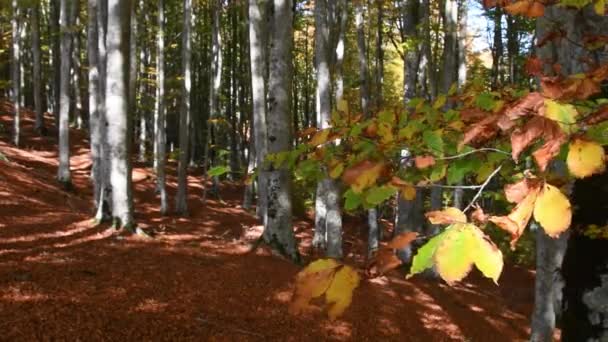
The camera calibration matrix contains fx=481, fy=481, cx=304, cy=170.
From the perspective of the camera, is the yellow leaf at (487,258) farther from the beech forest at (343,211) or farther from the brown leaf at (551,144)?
the brown leaf at (551,144)

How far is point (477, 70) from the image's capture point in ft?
109

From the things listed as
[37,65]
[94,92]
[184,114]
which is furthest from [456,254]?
[37,65]

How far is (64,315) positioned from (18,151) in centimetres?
2079

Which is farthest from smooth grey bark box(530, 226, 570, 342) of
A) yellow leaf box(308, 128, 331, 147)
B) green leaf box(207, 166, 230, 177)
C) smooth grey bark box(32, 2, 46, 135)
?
smooth grey bark box(32, 2, 46, 135)

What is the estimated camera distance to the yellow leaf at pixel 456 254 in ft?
2.81

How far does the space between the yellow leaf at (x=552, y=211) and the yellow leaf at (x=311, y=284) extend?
0.44 meters

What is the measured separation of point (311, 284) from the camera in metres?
1.07

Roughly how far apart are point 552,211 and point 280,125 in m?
8.32

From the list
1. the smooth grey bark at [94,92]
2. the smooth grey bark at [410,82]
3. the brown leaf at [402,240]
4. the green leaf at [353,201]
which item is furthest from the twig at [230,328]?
the smooth grey bark at [94,92]

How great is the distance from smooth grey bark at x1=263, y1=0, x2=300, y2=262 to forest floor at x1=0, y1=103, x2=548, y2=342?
51cm

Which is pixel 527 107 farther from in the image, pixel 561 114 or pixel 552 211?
pixel 552 211

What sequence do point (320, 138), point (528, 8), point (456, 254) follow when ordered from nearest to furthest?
point (456, 254) < point (528, 8) < point (320, 138)

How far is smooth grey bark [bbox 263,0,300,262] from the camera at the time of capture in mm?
Answer: 9180

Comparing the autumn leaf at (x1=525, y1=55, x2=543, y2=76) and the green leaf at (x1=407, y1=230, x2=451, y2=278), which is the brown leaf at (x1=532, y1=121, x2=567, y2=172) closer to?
the green leaf at (x1=407, y1=230, x2=451, y2=278)
